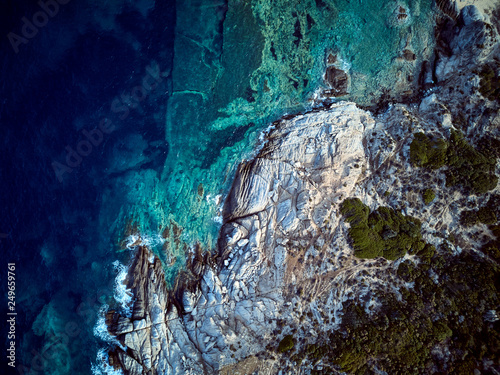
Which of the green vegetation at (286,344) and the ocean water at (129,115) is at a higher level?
the ocean water at (129,115)

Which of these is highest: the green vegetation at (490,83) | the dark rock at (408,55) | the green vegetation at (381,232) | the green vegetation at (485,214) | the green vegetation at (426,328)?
the dark rock at (408,55)

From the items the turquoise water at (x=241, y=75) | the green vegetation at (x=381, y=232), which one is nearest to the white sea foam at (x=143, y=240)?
the turquoise water at (x=241, y=75)

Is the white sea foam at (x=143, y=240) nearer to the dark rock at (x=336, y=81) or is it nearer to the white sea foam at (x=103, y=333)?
the white sea foam at (x=103, y=333)

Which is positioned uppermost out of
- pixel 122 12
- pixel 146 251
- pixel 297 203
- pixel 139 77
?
pixel 122 12

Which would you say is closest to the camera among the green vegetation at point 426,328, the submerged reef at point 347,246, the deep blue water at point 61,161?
the green vegetation at point 426,328

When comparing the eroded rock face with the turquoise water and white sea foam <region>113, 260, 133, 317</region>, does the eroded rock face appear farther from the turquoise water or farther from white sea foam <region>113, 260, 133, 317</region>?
the turquoise water

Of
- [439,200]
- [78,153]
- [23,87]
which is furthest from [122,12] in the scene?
[439,200]

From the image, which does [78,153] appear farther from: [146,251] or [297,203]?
[297,203]

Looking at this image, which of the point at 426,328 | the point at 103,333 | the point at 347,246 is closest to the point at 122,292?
the point at 103,333
